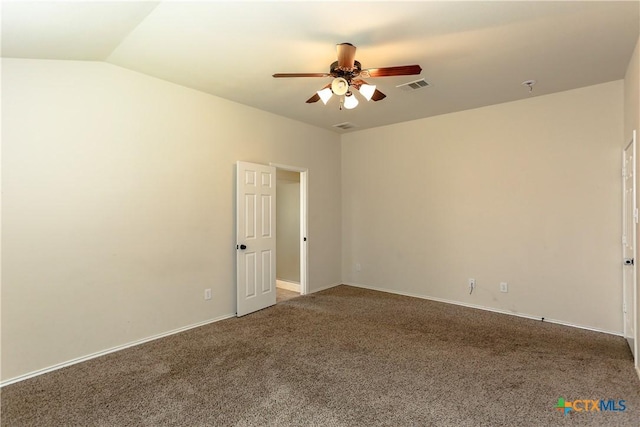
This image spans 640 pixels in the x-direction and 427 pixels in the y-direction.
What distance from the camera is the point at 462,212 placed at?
4.75 metres

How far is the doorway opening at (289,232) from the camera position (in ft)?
18.9

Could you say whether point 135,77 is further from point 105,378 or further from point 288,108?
point 105,378

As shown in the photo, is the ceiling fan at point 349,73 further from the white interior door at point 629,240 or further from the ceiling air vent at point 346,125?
the ceiling air vent at point 346,125

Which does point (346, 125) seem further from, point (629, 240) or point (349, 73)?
point (629, 240)

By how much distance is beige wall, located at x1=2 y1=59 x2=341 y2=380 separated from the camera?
2688 millimetres

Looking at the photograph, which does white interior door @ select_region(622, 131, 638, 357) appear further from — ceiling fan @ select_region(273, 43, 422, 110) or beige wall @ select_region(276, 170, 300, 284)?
beige wall @ select_region(276, 170, 300, 284)

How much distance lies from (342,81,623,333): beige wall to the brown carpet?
2.04ft

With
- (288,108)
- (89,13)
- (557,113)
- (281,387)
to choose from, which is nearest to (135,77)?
(89,13)

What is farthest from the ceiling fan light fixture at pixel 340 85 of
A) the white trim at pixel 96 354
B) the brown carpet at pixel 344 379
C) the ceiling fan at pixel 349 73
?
the white trim at pixel 96 354

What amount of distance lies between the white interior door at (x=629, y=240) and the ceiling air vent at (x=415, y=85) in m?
1.96

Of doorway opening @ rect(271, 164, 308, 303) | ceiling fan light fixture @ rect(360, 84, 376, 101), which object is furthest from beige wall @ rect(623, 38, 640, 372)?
doorway opening @ rect(271, 164, 308, 303)

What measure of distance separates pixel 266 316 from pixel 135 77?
10.3ft

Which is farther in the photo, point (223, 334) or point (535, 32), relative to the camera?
point (223, 334)

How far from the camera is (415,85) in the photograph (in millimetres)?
3709
